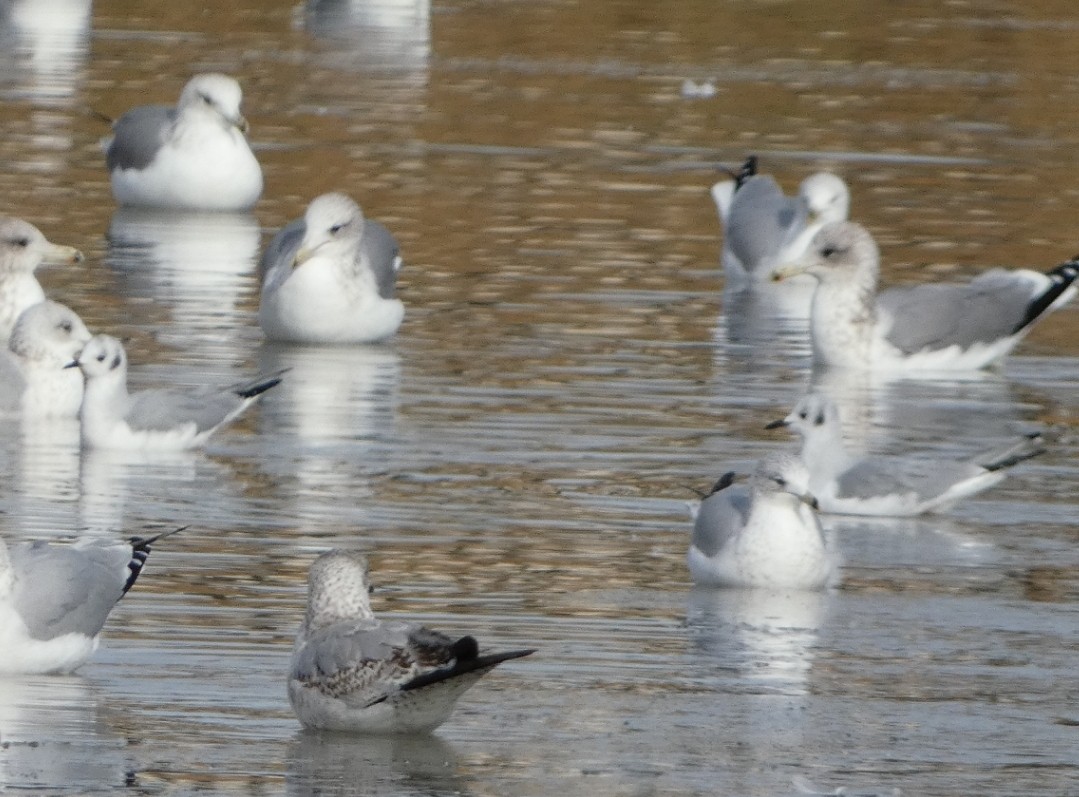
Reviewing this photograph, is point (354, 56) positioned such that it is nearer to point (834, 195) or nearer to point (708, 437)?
point (834, 195)

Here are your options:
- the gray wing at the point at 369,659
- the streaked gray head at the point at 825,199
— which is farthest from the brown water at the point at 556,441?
the streaked gray head at the point at 825,199

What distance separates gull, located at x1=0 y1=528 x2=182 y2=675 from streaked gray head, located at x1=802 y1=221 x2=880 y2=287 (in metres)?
7.60

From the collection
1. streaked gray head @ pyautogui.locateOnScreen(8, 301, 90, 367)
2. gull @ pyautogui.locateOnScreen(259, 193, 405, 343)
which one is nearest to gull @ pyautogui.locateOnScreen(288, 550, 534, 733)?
streaked gray head @ pyautogui.locateOnScreen(8, 301, 90, 367)

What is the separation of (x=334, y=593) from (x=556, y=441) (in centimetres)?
470

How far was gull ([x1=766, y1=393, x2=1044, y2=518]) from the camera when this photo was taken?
11703 mm

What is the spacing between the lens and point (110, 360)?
1268 centimetres

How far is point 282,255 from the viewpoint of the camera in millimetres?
15906

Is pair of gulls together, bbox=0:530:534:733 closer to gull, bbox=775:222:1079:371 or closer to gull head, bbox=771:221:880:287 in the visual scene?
gull, bbox=775:222:1079:371

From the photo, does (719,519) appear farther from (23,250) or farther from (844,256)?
(23,250)

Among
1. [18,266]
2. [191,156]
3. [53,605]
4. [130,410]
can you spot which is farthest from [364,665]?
[191,156]

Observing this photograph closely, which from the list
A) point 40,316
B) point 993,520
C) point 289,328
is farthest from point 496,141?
point 993,520

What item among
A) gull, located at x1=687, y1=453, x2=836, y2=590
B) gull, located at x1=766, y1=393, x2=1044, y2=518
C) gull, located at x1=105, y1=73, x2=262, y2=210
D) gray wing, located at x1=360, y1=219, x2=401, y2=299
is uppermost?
gull, located at x1=687, y1=453, x2=836, y2=590

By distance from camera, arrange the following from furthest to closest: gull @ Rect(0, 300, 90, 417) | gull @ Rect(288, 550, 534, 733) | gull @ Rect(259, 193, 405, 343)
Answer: gull @ Rect(259, 193, 405, 343) → gull @ Rect(0, 300, 90, 417) → gull @ Rect(288, 550, 534, 733)

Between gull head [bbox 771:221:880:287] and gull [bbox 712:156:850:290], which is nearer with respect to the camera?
gull head [bbox 771:221:880:287]
